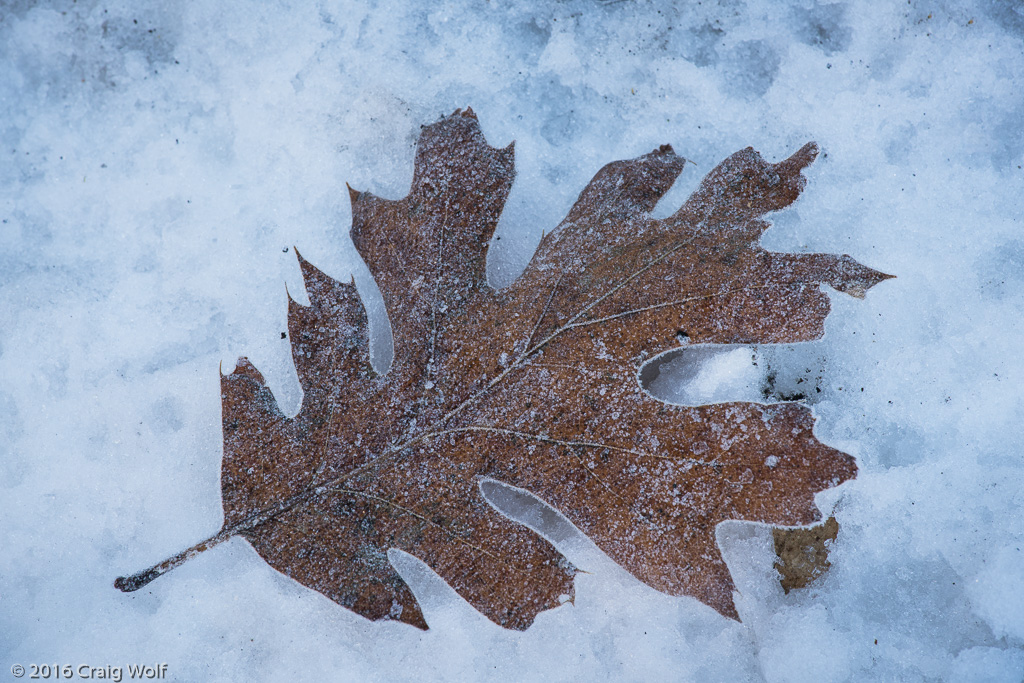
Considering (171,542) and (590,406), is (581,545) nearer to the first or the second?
(590,406)

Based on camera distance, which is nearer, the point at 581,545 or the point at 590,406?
the point at 590,406

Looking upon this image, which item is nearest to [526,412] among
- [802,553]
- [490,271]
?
[490,271]

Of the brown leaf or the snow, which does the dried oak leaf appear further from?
the brown leaf

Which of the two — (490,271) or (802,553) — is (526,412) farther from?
(802,553)

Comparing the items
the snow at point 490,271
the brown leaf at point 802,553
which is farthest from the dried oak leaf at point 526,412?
the brown leaf at point 802,553

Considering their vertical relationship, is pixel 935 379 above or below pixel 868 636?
above

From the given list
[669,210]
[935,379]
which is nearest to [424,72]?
[669,210]

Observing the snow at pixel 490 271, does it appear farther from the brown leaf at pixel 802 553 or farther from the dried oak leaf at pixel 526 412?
the dried oak leaf at pixel 526 412
